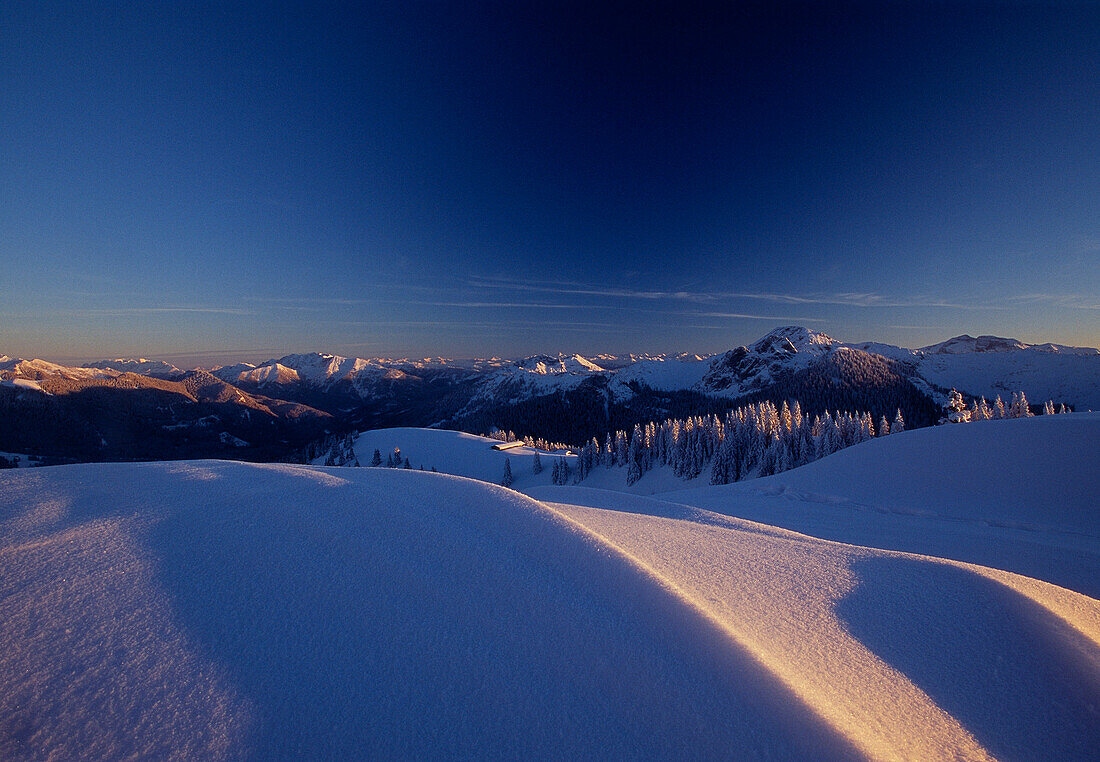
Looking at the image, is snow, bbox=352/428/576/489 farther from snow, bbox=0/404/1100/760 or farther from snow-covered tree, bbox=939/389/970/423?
snow, bbox=0/404/1100/760

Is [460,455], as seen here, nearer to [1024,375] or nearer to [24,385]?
[24,385]

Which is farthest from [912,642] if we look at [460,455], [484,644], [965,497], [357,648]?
[460,455]

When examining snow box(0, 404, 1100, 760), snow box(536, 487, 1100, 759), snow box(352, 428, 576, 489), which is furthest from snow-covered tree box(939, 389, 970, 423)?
snow box(352, 428, 576, 489)

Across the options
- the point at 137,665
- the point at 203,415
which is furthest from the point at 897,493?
the point at 203,415

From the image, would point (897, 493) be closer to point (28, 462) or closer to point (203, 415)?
point (28, 462)

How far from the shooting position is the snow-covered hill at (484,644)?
1.89 metres

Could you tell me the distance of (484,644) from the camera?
239 cm

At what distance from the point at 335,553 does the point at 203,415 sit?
216505 millimetres

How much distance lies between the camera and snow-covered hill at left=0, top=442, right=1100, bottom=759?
189cm

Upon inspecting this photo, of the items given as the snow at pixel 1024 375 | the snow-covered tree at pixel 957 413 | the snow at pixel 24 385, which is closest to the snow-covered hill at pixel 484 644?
the snow-covered tree at pixel 957 413

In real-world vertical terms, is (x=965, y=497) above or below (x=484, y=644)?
below

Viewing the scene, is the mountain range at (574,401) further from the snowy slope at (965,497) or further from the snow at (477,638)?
the snow at (477,638)

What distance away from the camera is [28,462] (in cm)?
9012

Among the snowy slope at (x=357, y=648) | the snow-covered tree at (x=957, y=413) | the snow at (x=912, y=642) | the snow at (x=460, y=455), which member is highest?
the snowy slope at (x=357, y=648)
